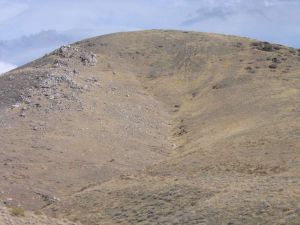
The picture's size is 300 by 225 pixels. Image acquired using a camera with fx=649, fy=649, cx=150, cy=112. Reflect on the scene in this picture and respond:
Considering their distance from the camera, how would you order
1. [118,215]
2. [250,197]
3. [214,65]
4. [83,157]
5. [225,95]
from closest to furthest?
[250,197]
[118,215]
[83,157]
[225,95]
[214,65]

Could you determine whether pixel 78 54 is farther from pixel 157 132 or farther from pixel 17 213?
pixel 17 213

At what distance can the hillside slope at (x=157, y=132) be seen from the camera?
35750 millimetres

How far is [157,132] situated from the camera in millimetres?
58094

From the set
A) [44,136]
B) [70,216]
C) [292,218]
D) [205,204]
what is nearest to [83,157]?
[44,136]

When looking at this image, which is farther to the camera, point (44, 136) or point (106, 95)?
point (106, 95)

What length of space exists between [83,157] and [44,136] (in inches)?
180

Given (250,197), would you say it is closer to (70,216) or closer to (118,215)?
(118,215)

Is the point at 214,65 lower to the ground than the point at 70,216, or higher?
higher

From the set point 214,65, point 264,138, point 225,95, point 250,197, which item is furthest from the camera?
point 214,65

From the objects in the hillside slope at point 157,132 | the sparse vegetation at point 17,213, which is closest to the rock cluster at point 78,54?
the hillside slope at point 157,132

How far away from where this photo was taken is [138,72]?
77438 mm

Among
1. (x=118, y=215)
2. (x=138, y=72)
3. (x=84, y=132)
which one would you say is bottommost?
(x=118, y=215)

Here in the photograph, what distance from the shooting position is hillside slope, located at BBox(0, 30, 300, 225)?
1407 inches

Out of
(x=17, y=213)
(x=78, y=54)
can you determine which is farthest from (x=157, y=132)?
(x=17, y=213)
